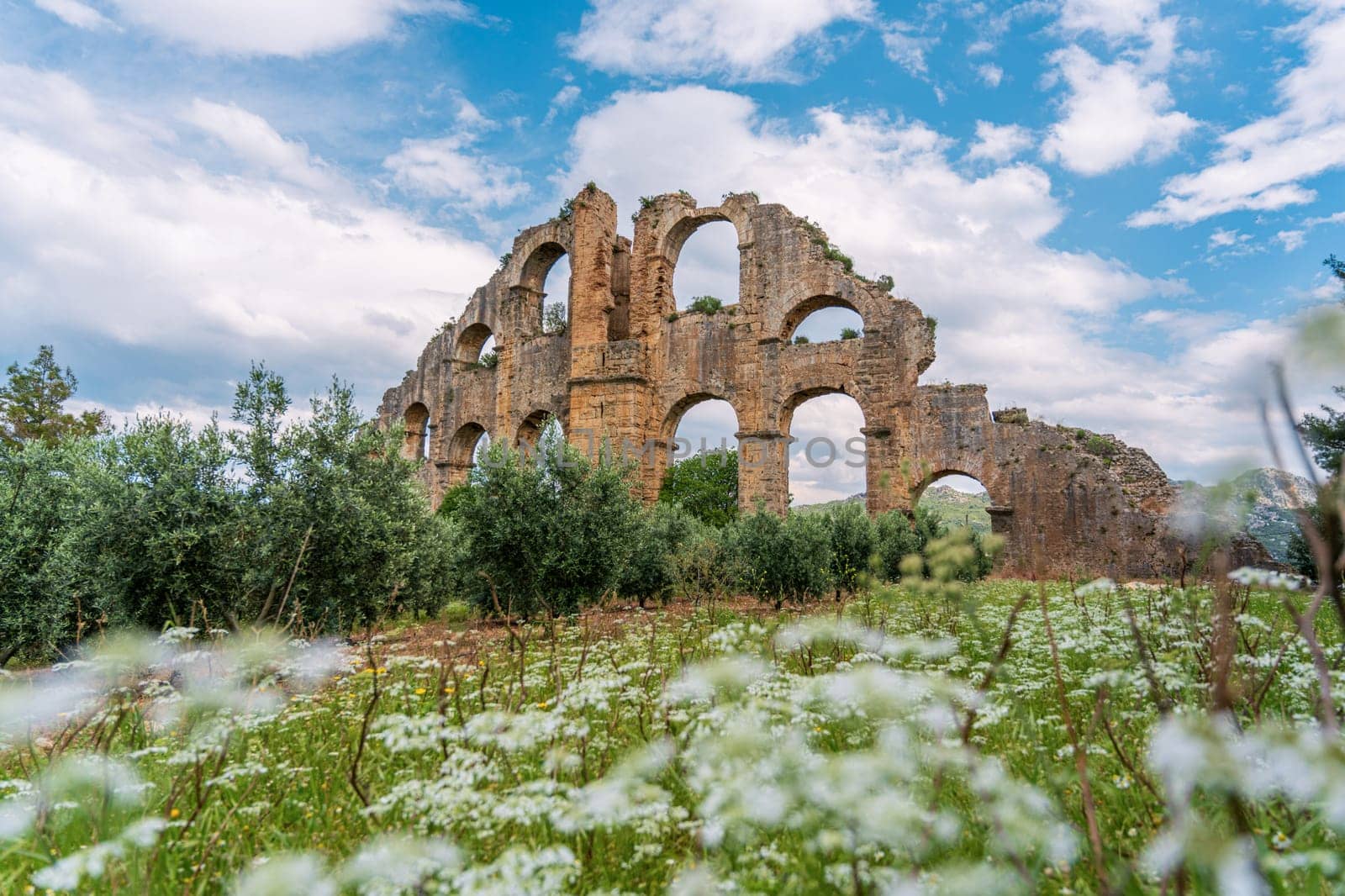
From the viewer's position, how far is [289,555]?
22.5 feet

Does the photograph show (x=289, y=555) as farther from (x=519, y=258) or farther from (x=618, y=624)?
(x=519, y=258)

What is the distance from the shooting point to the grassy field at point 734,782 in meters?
1.29

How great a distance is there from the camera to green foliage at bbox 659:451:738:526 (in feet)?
92.0

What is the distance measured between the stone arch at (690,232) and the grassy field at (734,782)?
14.5m

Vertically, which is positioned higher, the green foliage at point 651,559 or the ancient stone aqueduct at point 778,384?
the ancient stone aqueduct at point 778,384

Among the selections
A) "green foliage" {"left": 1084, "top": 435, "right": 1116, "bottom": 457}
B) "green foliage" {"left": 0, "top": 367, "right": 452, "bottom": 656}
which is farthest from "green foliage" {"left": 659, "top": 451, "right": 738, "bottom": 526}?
"green foliage" {"left": 0, "top": 367, "right": 452, "bottom": 656}

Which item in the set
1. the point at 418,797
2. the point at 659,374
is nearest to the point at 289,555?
the point at 418,797

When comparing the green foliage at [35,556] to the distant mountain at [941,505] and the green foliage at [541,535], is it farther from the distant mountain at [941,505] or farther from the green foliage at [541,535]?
Result: the distant mountain at [941,505]

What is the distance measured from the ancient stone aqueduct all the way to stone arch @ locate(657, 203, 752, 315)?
0.13 feet

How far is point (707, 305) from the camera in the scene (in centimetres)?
1758

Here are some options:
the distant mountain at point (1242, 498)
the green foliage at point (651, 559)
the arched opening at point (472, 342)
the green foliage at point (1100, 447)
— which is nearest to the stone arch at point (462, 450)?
the arched opening at point (472, 342)

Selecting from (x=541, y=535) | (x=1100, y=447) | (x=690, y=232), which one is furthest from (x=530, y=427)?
(x=1100, y=447)

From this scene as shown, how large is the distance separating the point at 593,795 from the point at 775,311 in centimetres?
1579

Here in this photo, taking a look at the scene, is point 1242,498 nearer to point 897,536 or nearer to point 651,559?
point 651,559
